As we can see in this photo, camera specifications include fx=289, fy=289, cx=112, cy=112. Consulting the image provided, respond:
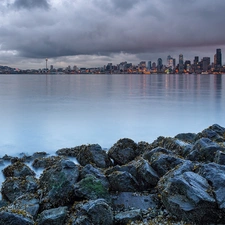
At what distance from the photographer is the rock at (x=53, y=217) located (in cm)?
573

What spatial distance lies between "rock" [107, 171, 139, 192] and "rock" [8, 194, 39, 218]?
1.91 meters

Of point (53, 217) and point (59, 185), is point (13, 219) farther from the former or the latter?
point (59, 185)

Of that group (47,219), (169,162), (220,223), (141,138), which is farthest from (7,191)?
(141,138)

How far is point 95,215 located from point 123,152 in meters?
5.15

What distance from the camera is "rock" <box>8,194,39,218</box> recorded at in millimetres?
6392

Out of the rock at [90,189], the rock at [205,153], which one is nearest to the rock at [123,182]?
the rock at [90,189]

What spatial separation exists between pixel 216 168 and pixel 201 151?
7.29ft

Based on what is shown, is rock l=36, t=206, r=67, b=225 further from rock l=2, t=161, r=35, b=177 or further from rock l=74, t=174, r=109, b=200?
rock l=2, t=161, r=35, b=177

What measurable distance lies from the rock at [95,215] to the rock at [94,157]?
3980 millimetres

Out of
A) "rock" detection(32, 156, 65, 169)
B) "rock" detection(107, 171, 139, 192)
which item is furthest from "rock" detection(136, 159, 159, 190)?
"rock" detection(32, 156, 65, 169)

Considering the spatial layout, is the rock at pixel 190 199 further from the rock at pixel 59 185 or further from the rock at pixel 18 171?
the rock at pixel 18 171

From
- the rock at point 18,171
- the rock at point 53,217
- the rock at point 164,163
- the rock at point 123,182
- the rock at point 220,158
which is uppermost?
the rock at point 220,158

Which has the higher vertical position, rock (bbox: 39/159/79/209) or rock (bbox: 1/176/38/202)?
rock (bbox: 39/159/79/209)

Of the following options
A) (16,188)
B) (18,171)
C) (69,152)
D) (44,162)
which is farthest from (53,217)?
(69,152)
